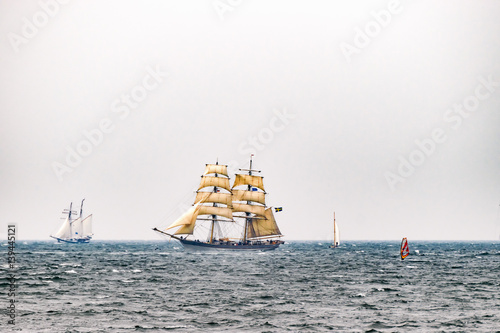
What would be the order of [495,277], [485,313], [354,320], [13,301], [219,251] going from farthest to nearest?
[219,251], [495,277], [13,301], [485,313], [354,320]

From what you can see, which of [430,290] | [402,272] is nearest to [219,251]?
[402,272]

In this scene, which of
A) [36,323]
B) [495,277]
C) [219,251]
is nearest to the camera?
[36,323]

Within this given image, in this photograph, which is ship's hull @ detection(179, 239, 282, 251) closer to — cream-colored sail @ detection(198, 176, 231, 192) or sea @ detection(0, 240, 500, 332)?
cream-colored sail @ detection(198, 176, 231, 192)

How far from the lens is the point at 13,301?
43719 millimetres

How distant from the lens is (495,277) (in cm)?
6831

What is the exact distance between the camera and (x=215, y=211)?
14488 centimetres

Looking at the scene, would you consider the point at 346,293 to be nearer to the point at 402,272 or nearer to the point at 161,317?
the point at 161,317

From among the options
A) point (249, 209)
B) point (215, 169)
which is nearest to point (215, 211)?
point (215, 169)

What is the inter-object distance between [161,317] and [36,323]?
734cm

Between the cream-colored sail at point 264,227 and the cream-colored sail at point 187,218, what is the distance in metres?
16.8

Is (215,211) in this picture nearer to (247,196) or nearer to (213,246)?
(213,246)

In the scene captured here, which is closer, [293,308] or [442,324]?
[442,324]

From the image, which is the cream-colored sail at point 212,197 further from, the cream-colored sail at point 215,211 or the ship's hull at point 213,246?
the ship's hull at point 213,246

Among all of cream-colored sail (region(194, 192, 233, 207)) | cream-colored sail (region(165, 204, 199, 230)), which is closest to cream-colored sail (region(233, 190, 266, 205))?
cream-colored sail (region(194, 192, 233, 207))
